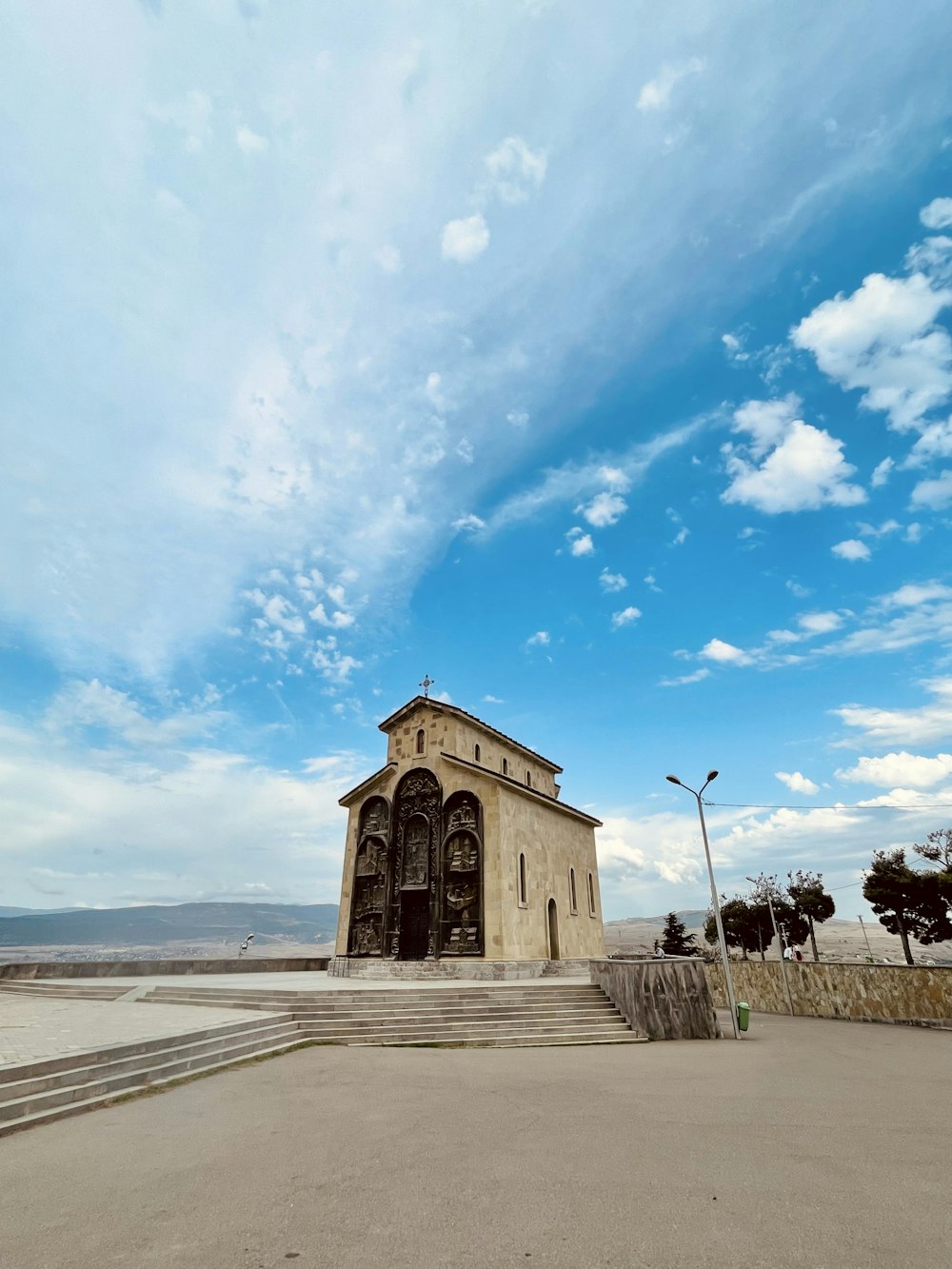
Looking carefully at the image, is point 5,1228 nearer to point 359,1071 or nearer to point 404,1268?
point 404,1268

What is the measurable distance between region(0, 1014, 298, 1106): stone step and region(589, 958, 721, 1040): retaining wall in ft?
29.0

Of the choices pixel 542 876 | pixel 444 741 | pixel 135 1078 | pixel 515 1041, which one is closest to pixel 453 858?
pixel 542 876

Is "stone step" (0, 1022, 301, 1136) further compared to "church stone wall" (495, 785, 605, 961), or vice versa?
"church stone wall" (495, 785, 605, 961)

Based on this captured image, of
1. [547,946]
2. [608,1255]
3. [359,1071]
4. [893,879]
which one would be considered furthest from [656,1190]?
[893,879]

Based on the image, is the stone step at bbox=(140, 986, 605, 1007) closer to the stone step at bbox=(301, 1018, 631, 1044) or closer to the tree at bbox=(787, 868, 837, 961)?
the stone step at bbox=(301, 1018, 631, 1044)

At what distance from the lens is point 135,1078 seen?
8.99 metres

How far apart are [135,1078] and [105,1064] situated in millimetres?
486

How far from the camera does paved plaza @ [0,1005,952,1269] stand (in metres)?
4.37

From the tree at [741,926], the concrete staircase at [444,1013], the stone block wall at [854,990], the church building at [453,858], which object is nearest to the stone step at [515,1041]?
the concrete staircase at [444,1013]

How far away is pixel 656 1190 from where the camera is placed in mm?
5340

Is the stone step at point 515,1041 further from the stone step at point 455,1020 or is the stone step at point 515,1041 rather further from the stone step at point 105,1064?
the stone step at point 105,1064

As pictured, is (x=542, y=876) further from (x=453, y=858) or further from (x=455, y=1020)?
(x=455, y=1020)

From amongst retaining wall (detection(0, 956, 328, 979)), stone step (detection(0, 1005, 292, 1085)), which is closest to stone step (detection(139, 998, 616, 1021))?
stone step (detection(0, 1005, 292, 1085))

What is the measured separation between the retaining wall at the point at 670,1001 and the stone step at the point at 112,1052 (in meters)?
9.03
